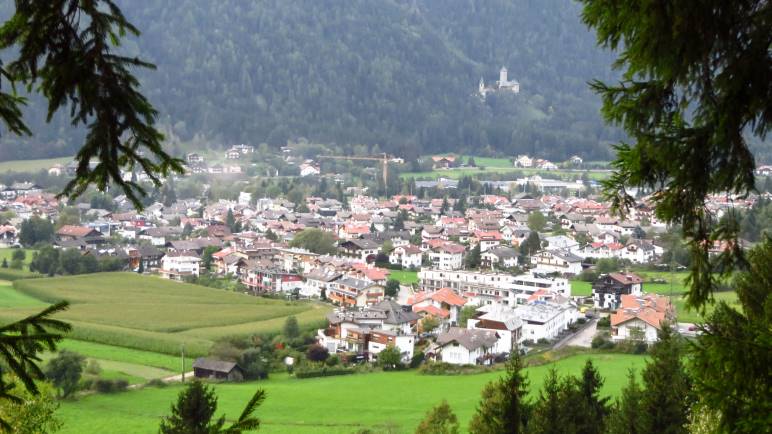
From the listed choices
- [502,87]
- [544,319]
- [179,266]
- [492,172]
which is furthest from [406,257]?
[502,87]

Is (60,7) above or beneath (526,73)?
beneath

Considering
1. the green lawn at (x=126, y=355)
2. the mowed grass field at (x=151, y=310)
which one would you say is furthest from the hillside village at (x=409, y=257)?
the green lawn at (x=126, y=355)

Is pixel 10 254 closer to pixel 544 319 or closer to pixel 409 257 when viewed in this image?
pixel 409 257

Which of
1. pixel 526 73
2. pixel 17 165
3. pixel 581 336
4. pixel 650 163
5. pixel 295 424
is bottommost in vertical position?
pixel 295 424

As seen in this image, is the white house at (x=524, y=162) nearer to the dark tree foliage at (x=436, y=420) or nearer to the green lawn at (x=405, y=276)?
the green lawn at (x=405, y=276)

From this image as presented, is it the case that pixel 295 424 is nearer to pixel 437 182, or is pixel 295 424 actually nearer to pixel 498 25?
pixel 437 182

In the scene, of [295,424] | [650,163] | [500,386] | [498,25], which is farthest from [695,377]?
[498,25]
